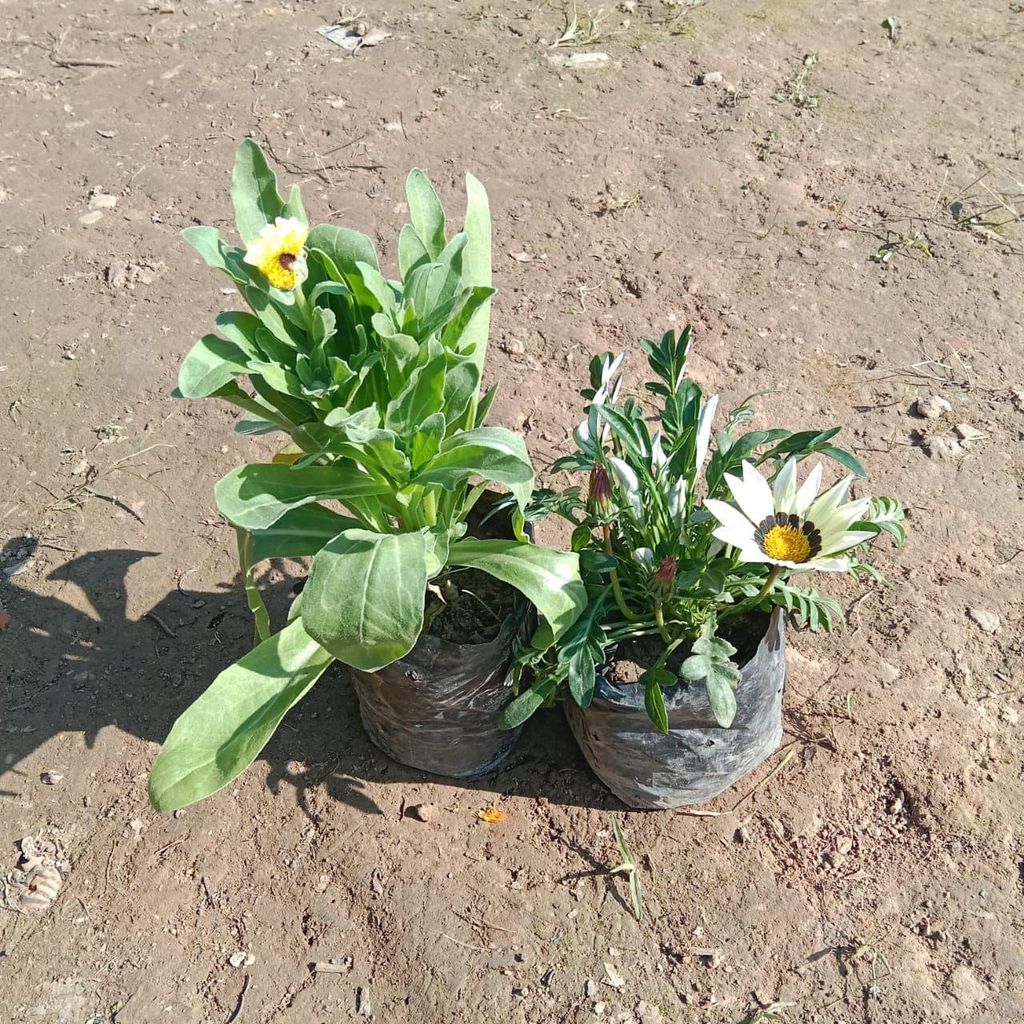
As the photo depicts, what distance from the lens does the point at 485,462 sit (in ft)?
6.01

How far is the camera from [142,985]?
2.21 m

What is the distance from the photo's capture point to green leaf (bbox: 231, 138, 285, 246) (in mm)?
1906

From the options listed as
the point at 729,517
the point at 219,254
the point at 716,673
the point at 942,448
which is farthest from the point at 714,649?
the point at 942,448

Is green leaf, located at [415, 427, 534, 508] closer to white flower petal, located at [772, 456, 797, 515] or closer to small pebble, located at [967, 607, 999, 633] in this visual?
white flower petal, located at [772, 456, 797, 515]

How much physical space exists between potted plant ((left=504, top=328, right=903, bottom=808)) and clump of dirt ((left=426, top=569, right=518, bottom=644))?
15 centimetres

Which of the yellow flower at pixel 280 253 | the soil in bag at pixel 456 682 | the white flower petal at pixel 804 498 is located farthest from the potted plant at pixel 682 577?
the yellow flower at pixel 280 253

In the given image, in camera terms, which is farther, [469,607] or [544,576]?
[469,607]

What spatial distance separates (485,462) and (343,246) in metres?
0.51

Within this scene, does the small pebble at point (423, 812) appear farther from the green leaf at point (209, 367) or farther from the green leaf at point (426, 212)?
the green leaf at point (426, 212)

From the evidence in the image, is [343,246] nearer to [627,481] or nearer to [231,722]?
[627,481]

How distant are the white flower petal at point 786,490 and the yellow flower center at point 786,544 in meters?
0.05

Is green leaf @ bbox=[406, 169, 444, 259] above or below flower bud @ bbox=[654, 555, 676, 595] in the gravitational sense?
above

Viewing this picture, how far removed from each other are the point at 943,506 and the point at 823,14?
11.1 feet

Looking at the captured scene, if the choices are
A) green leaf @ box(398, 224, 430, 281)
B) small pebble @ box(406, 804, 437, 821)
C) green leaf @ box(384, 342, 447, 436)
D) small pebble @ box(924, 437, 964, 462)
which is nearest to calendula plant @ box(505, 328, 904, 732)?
green leaf @ box(384, 342, 447, 436)
